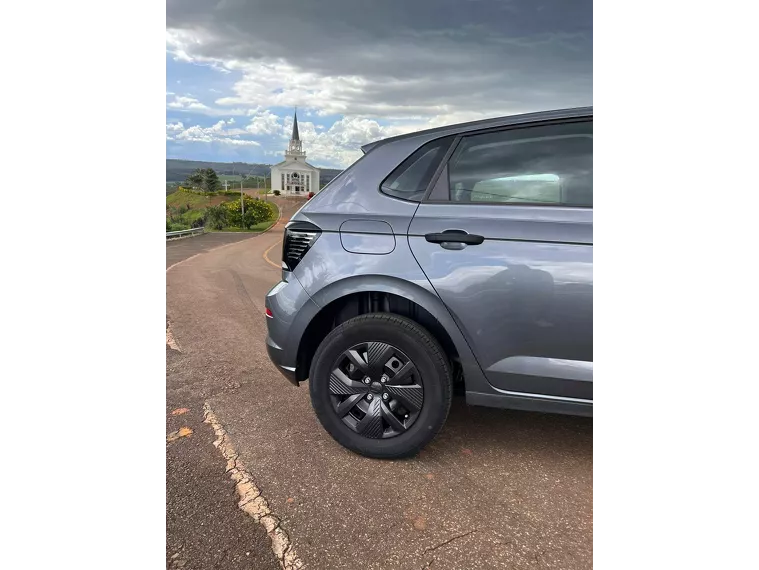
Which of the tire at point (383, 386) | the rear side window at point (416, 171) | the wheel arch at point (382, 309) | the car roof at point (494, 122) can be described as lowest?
the tire at point (383, 386)

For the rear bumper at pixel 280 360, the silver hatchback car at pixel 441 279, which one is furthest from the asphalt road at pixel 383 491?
the rear bumper at pixel 280 360

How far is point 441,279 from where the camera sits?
7.67 feet

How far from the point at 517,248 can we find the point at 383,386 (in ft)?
3.29

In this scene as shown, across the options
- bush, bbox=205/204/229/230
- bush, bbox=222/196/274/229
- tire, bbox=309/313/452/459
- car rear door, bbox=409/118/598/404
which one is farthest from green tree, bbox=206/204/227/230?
car rear door, bbox=409/118/598/404

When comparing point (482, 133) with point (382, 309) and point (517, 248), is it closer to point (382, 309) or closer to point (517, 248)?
point (517, 248)

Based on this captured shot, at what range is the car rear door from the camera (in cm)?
218

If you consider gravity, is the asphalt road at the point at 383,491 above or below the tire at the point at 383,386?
below

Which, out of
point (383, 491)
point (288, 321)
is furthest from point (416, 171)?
point (383, 491)

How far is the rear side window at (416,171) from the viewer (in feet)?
8.23

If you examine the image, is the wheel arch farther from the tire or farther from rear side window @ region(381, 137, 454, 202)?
rear side window @ region(381, 137, 454, 202)

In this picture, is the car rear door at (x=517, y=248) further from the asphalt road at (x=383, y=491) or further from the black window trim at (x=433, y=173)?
the asphalt road at (x=383, y=491)
